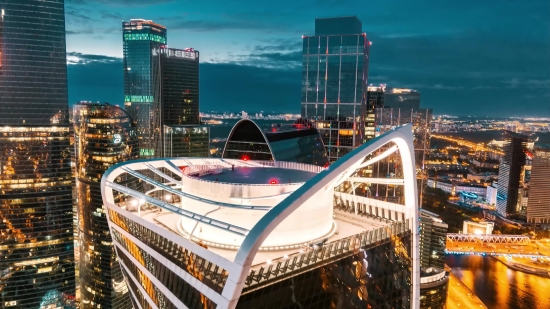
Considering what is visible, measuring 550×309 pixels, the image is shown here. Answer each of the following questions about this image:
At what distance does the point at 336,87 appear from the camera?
8944cm

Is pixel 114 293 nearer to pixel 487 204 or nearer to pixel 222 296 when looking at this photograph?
pixel 222 296

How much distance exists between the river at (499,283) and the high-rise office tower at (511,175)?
45.4 m

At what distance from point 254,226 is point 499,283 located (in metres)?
102

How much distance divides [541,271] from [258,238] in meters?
116

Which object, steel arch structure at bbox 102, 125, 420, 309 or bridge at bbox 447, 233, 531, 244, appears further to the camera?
bridge at bbox 447, 233, 531, 244

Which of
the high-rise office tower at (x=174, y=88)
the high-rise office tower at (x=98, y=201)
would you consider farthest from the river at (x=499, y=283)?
the high-rise office tower at (x=174, y=88)

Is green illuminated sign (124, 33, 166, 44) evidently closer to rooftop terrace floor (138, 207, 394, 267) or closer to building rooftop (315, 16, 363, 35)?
building rooftop (315, 16, 363, 35)

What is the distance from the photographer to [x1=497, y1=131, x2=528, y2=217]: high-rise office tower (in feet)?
479

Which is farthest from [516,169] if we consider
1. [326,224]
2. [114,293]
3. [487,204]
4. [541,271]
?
[326,224]

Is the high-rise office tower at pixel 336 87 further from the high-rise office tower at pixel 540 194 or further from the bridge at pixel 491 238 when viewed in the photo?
the high-rise office tower at pixel 540 194

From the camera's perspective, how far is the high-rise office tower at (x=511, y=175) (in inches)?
5753

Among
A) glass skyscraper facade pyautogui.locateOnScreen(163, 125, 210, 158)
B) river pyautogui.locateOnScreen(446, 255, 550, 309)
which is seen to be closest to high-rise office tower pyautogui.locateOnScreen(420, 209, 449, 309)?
river pyautogui.locateOnScreen(446, 255, 550, 309)

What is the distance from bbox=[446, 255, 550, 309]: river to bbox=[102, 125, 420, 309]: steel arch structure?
75311 mm

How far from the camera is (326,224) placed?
23.8 m
